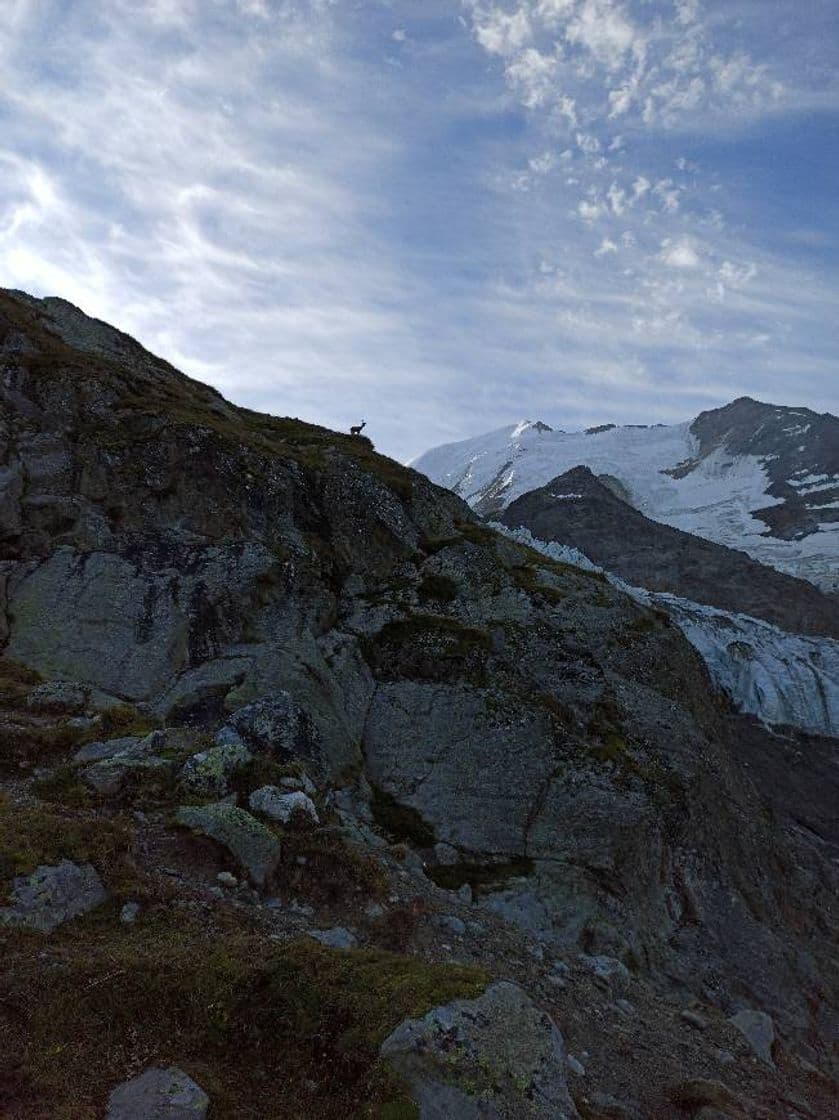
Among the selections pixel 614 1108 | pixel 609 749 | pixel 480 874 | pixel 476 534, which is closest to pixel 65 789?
pixel 614 1108

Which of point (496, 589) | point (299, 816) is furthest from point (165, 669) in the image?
point (496, 589)

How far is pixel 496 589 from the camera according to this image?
36875mm

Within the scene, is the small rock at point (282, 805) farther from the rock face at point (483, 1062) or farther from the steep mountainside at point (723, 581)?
the steep mountainside at point (723, 581)

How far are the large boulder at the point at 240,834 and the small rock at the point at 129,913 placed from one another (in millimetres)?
2478

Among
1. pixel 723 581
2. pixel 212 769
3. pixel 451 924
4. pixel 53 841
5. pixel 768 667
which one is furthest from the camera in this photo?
pixel 723 581

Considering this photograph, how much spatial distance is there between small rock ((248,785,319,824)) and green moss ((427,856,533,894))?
10.7 meters

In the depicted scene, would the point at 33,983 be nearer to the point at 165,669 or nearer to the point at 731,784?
the point at 165,669

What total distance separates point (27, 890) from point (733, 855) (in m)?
31.0

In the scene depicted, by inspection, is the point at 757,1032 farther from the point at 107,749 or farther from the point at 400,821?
the point at 107,749

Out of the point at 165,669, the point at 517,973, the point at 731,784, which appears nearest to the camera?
the point at 517,973

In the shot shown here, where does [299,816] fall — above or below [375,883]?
above

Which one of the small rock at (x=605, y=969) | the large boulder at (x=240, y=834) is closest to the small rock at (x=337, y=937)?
the large boulder at (x=240, y=834)

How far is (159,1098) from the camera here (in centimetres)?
720

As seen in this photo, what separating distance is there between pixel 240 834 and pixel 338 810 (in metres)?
7.19
